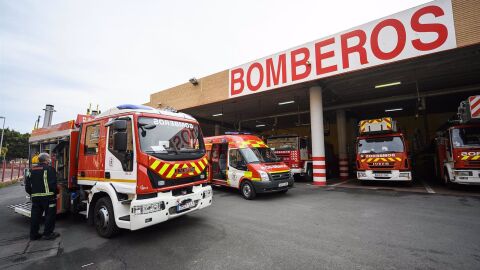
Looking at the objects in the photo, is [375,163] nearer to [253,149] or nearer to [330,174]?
[253,149]

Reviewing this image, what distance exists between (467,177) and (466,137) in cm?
149

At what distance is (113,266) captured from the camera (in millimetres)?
3229

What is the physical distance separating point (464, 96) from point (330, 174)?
1049cm

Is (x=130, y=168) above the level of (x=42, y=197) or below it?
above

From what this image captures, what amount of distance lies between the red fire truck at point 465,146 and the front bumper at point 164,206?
9.27 m

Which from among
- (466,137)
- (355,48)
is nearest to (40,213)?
(355,48)

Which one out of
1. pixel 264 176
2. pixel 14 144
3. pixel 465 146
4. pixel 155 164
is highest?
pixel 14 144

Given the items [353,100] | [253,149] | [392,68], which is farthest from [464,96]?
[253,149]

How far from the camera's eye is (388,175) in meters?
9.32

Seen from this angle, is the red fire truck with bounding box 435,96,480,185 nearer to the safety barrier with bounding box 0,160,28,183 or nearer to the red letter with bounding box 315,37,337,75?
the red letter with bounding box 315,37,337,75

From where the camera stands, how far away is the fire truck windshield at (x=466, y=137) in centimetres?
793

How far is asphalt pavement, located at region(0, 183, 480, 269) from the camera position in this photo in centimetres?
320

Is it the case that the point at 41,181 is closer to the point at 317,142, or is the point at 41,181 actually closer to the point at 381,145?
the point at 317,142

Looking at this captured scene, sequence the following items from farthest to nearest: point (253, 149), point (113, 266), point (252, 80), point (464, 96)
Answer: point (464, 96)
point (252, 80)
point (253, 149)
point (113, 266)
